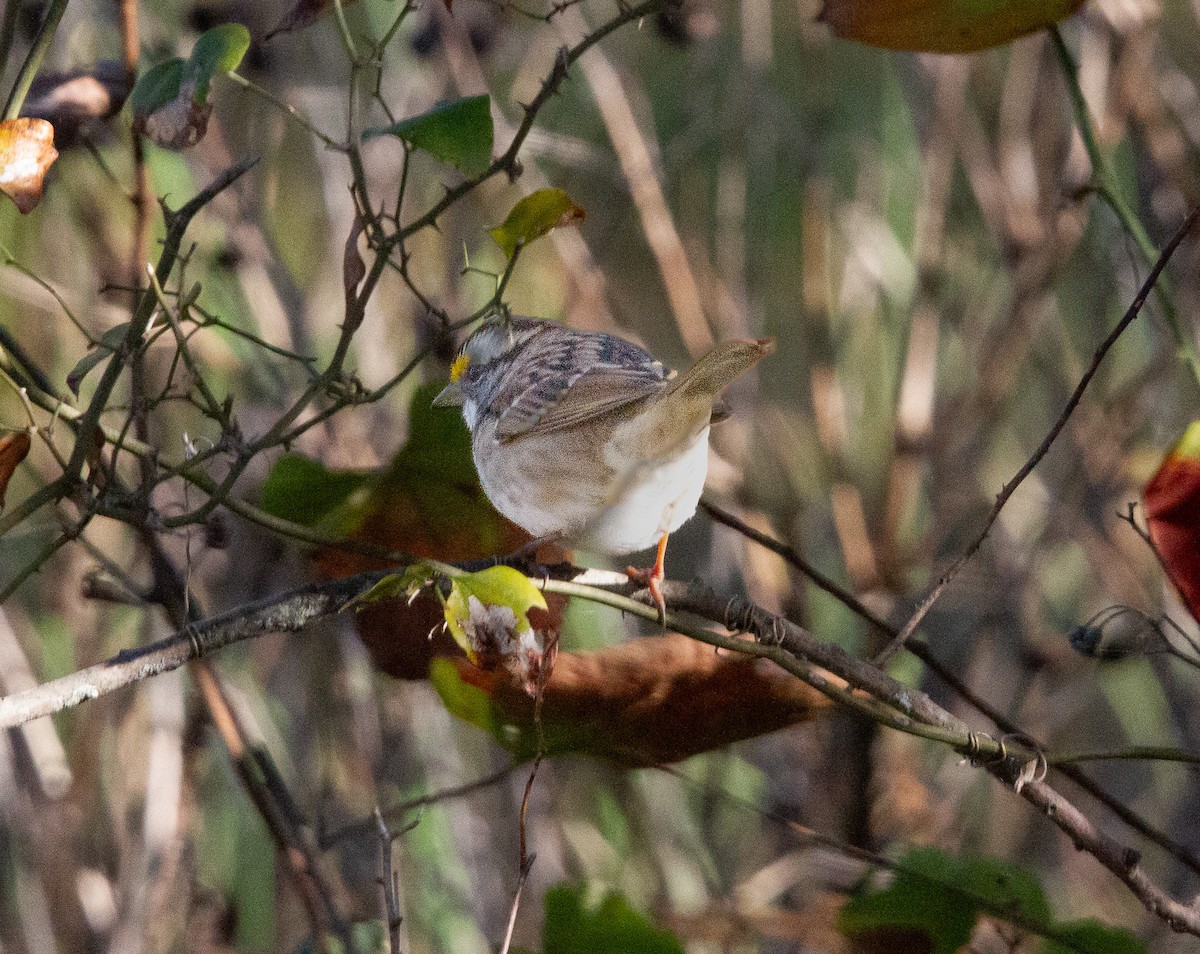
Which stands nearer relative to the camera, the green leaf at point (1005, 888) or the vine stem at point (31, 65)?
the vine stem at point (31, 65)

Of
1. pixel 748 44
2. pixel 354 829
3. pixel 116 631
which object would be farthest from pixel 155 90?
pixel 748 44

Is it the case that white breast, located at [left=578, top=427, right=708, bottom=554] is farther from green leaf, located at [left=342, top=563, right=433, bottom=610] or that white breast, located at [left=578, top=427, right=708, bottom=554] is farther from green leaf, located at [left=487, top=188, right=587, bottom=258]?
green leaf, located at [left=342, top=563, right=433, bottom=610]

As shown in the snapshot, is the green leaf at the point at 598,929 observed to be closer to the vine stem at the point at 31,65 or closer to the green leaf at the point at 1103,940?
the green leaf at the point at 1103,940

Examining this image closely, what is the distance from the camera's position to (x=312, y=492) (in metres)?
1.91

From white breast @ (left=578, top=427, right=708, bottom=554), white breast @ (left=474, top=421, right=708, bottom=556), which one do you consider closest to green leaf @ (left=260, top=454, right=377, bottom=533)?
white breast @ (left=474, top=421, right=708, bottom=556)

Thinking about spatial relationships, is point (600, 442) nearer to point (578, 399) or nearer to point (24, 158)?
point (578, 399)

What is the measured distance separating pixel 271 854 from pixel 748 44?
260cm

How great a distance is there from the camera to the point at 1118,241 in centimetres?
330

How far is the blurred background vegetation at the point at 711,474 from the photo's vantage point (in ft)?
9.82

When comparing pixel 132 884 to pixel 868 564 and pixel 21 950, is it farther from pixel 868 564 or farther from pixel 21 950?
pixel 868 564

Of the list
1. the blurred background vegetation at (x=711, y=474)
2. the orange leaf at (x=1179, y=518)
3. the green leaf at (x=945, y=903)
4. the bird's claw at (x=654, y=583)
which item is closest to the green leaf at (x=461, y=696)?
the bird's claw at (x=654, y=583)

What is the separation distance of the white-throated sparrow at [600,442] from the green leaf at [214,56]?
0.67 meters

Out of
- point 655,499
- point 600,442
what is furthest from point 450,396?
point 655,499

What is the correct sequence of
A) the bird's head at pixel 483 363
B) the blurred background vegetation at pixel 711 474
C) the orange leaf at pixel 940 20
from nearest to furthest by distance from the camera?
the orange leaf at pixel 940 20
the bird's head at pixel 483 363
the blurred background vegetation at pixel 711 474
